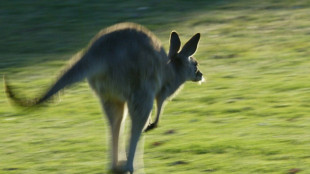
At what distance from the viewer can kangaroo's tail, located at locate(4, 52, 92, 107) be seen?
5609 millimetres

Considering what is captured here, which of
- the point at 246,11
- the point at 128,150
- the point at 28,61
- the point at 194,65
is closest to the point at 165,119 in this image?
the point at 194,65

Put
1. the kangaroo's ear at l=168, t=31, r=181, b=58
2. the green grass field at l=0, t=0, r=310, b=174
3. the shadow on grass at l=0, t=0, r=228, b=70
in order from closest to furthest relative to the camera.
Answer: the kangaroo's ear at l=168, t=31, r=181, b=58
the green grass field at l=0, t=0, r=310, b=174
the shadow on grass at l=0, t=0, r=228, b=70

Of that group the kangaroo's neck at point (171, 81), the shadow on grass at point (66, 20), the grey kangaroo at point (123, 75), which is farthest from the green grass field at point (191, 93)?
the kangaroo's neck at point (171, 81)

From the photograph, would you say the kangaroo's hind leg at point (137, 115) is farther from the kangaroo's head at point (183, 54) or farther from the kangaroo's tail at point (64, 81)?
the kangaroo's head at point (183, 54)

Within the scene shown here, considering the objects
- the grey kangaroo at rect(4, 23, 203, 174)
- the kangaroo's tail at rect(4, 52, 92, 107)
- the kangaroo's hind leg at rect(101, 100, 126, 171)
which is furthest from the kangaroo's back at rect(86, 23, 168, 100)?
the kangaroo's hind leg at rect(101, 100, 126, 171)

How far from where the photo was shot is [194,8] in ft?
53.3

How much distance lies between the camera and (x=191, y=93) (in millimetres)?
10688

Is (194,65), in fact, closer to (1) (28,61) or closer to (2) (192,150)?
(2) (192,150)

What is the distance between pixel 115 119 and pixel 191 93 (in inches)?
151

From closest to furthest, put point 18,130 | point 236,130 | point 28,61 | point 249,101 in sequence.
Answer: point 236,130 → point 18,130 → point 249,101 → point 28,61

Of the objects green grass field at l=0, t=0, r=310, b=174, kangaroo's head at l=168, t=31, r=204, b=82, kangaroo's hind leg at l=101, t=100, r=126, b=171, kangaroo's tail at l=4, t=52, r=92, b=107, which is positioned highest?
kangaroo's tail at l=4, t=52, r=92, b=107

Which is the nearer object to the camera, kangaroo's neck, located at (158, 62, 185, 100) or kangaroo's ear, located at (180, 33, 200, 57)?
kangaroo's neck, located at (158, 62, 185, 100)

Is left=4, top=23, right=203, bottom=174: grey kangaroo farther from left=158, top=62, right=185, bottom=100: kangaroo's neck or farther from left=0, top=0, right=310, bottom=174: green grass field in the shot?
left=0, top=0, right=310, bottom=174: green grass field

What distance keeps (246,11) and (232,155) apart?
8.51 m
